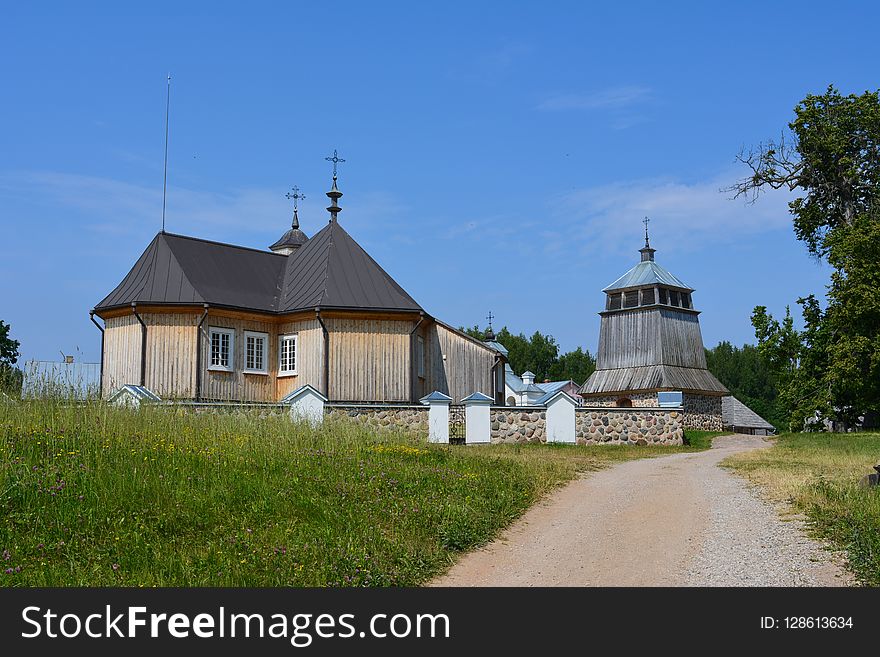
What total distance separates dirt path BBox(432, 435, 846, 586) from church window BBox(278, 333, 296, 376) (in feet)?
47.7

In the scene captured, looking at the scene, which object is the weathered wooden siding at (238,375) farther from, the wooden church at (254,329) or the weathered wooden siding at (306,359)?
the weathered wooden siding at (306,359)

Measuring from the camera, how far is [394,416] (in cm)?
2225

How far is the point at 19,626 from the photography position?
6281 millimetres

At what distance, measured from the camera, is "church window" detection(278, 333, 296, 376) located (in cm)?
2673

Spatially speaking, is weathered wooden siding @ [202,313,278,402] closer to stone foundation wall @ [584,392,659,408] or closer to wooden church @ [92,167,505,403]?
wooden church @ [92,167,505,403]

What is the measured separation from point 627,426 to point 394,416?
673cm

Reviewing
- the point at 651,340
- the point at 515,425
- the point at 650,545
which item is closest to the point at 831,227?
the point at 651,340

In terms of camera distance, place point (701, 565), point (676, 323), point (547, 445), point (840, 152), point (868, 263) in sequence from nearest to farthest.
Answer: point (701, 565), point (547, 445), point (868, 263), point (840, 152), point (676, 323)

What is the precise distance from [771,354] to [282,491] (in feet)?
91.9

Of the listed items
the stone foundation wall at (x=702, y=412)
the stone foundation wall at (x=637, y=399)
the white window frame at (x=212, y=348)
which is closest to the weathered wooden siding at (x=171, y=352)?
the white window frame at (x=212, y=348)

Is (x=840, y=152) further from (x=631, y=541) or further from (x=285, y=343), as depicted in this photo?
(x=631, y=541)

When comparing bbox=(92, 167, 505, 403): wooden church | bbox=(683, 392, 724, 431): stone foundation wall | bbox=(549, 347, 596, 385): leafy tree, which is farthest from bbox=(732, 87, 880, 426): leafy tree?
bbox=(549, 347, 596, 385): leafy tree

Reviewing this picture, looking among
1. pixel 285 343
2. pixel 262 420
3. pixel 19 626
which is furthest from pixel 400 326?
pixel 19 626

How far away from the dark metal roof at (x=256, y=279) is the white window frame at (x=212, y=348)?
79 cm
